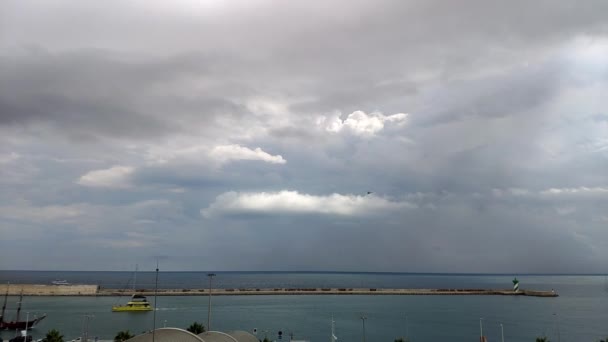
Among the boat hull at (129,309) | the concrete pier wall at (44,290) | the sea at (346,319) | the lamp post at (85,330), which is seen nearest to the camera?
the lamp post at (85,330)

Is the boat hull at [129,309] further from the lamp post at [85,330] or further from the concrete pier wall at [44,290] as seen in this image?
the concrete pier wall at [44,290]

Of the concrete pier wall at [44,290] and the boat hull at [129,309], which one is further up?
the concrete pier wall at [44,290]

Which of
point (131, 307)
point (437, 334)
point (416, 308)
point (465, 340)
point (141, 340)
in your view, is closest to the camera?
point (141, 340)

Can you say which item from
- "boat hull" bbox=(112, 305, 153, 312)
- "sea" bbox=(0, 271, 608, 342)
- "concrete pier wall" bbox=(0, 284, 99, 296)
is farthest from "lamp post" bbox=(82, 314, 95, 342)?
"concrete pier wall" bbox=(0, 284, 99, 296)

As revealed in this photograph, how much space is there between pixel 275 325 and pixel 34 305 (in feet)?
331

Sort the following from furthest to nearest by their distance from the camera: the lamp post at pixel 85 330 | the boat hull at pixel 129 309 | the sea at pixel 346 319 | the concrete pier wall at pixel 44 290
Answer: the concrete pier wall at pixel 44 290 < the boat hull at pixel 129 309 < the sea at pixel 346 319 < the lamp post at pixel 85 330

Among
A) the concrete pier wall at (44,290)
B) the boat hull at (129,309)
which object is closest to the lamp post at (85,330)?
the boat hull at (129,309)

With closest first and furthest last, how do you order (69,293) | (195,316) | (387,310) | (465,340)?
(465,340) < (195,316) < (387,310) < (69,293)

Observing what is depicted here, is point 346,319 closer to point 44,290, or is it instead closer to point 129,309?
point 129,309

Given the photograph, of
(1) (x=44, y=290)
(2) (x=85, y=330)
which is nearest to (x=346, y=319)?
(2) (x=85, y=330)

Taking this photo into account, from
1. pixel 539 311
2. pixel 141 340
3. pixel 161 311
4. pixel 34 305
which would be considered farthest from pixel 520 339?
pixel 34 305

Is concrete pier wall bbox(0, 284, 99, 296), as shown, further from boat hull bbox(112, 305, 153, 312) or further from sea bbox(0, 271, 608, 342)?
boat hull bbox(112, 305, 153, 312)

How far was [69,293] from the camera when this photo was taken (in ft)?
632

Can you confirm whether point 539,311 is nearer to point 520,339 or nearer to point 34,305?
point 520,339
